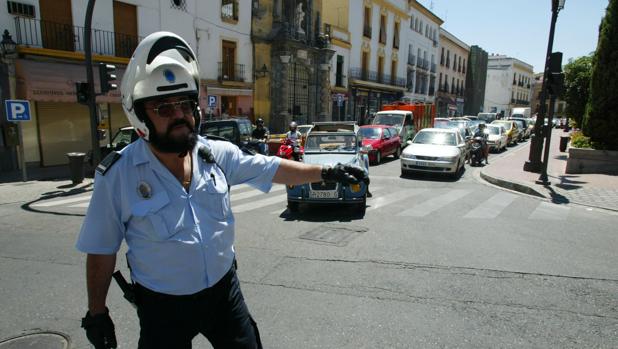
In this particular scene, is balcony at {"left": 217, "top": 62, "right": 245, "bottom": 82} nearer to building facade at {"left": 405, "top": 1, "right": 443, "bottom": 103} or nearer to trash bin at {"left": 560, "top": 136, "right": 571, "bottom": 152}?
trash bin at {"left": 560, "top": 136, "right": 571, "bottom": 152}

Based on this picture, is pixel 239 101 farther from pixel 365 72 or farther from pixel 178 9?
pixel 365 72

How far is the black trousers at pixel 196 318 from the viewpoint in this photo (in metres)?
1.86

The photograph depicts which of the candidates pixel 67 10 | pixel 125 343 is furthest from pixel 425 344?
pixel 67 10

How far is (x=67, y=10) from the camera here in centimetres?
1434

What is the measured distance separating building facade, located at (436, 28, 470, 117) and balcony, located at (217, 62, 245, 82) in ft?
118

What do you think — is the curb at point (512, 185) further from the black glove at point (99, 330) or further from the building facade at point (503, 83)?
the building facade at point (503, 83)

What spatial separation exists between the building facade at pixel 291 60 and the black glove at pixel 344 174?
22256 millimetres

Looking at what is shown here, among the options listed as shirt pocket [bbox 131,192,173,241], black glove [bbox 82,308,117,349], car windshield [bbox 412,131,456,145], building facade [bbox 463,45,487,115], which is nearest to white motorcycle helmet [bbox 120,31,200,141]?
shirt pocket [bbox 131,192,173,241]

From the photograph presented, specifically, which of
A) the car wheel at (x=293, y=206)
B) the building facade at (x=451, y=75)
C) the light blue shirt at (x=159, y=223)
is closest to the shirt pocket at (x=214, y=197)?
the light blue shirt at (x=159, y=223)

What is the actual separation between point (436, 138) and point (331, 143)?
6.13m

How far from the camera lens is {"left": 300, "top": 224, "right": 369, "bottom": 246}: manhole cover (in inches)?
236

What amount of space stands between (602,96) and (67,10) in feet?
60.5

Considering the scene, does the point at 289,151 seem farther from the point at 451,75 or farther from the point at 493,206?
the point at 451,75

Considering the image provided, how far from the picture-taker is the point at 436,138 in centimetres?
1370
